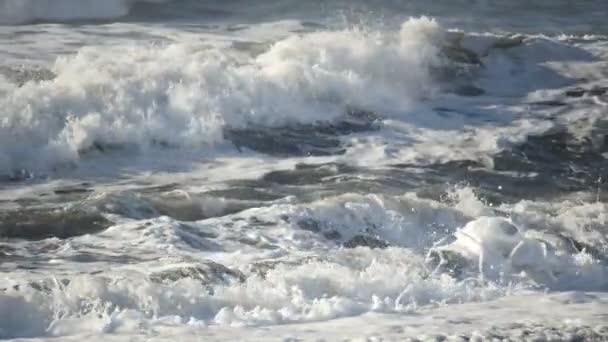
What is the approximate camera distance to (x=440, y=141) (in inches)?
469

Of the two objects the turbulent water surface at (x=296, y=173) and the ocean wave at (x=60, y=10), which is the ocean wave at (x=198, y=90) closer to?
the turbulent water surface at (x=296, y=173)

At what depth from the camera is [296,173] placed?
10.6 metres

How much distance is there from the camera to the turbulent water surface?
691 centimetres

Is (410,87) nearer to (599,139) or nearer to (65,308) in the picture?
(599,139)

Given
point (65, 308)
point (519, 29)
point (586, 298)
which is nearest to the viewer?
point (65, 308)

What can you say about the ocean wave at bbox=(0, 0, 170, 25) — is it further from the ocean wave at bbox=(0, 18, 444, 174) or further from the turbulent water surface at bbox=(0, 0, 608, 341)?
the ocean wave at bbox=(0, 18, 444, 174)

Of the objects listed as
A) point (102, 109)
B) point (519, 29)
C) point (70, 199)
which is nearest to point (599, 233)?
point (70, 199)

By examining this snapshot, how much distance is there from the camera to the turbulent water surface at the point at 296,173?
6906 millimetres

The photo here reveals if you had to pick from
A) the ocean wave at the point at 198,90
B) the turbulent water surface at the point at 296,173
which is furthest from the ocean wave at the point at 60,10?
the ocean wave at the point at 198,90

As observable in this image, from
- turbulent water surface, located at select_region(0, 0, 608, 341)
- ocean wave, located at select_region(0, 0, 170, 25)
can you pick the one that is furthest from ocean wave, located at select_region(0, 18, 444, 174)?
ocean wave, located at select_region(0, 0, 170, 25)

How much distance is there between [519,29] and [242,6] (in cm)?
415

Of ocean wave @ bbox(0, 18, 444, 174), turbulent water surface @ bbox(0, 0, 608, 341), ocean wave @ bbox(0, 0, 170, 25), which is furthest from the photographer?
ocean wave @ bbox(0, 0, 170, 25)

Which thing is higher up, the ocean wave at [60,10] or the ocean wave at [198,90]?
the ocean wave at [60,10]

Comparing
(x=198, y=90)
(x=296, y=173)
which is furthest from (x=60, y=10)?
(x=296, y=173)
